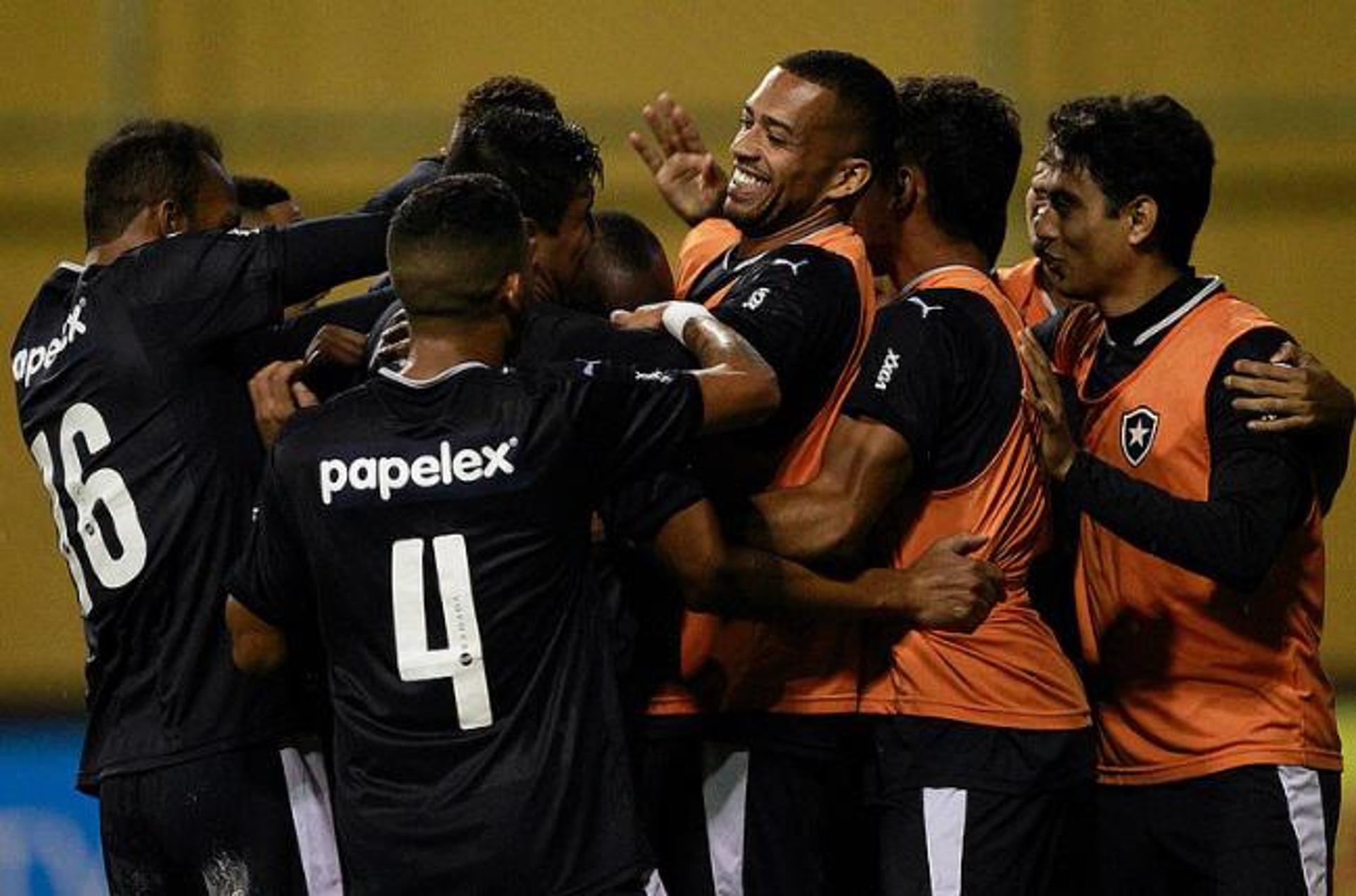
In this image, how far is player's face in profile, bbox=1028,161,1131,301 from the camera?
14.9 feet

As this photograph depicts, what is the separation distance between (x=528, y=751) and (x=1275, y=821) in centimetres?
152

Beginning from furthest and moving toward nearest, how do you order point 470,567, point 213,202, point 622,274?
point 622,274 → point 213,202 → point 470,567

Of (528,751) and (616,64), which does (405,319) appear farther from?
(616,64)

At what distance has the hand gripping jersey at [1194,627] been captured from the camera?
4.37m

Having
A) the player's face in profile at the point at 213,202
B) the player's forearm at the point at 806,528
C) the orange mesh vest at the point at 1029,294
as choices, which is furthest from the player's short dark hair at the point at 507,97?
the player's forearm at the point at 806,528

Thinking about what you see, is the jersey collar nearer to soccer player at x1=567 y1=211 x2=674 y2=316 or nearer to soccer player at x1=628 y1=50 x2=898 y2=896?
soccer player at x1=628 y1=50 x2=898 y2=896

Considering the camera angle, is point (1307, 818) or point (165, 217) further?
point (165, 217)

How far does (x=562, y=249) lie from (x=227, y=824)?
128cm

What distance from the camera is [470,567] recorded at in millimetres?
3666

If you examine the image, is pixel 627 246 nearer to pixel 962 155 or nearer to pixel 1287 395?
pixel 962 155

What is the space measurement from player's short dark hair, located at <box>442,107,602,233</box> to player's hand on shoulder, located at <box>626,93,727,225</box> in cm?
83

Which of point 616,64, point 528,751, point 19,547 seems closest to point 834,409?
point 528,751

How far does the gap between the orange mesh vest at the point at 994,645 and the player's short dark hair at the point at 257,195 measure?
7.25ft

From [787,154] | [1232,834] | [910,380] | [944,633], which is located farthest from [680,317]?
[1232,834]
